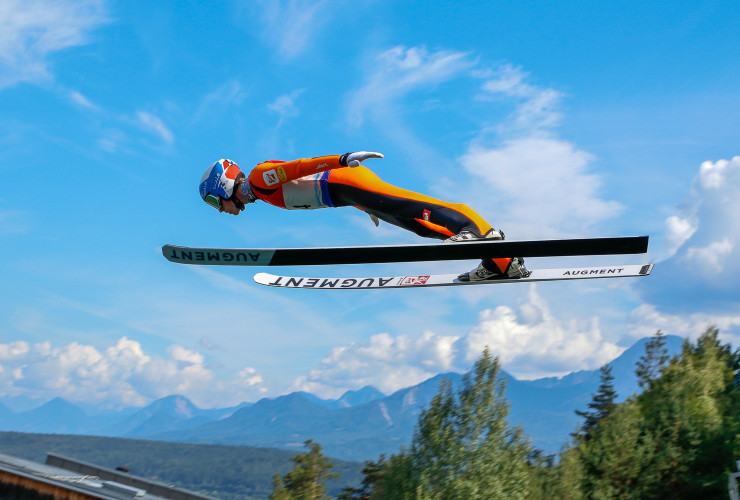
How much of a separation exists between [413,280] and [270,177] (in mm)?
2362

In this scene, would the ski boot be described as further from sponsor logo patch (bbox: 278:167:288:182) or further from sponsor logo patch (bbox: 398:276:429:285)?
sponsor logo patch (bbox: 278:167:288:182)

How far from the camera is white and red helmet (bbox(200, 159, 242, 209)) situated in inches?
328

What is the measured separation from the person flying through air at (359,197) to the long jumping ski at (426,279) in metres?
0.25

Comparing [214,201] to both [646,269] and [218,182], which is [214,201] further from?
[646,269]

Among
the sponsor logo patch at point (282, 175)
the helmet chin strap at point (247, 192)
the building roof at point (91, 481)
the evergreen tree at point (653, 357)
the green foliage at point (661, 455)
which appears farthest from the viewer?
the evergreen tree at point (653, 357)

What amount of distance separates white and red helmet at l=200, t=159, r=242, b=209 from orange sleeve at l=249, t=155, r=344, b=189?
387 mm

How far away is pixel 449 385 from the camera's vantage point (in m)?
42.2

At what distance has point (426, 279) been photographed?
8711 mm

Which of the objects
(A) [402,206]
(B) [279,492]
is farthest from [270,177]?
(B) [279,492]

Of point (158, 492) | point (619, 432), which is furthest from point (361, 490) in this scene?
point (158, 492)

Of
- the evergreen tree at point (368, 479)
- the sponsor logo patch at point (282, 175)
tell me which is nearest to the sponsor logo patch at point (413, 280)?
the sponsor logo patch at point (282, 175)

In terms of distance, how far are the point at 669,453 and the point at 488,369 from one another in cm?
1131

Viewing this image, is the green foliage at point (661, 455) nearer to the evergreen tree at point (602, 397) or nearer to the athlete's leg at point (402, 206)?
the athlete's leg at point (402, 206)

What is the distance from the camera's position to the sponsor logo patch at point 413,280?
8703mm
